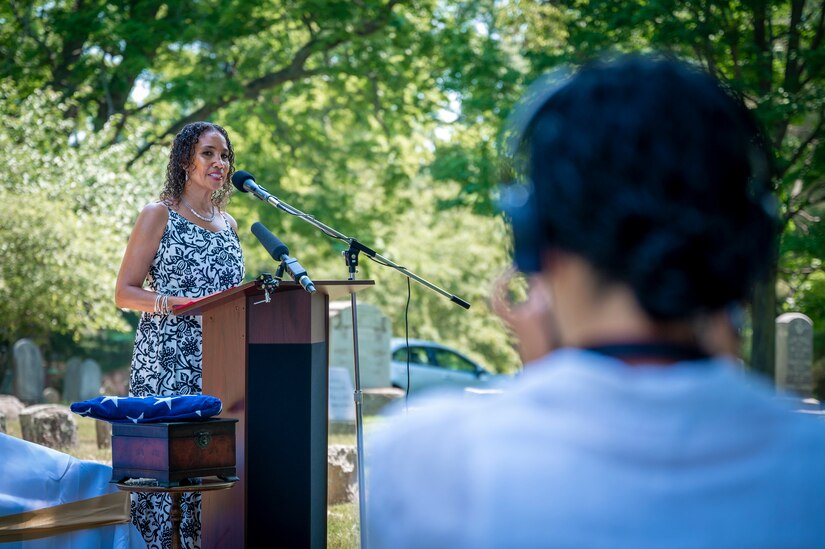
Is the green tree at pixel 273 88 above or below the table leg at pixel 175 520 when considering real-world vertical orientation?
above

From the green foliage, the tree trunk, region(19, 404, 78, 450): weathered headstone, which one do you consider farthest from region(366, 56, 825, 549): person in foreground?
the green foliage

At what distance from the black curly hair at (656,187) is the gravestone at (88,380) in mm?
20376

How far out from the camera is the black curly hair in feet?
3.37

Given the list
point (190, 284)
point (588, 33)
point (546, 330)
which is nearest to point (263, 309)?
point (190, 284)

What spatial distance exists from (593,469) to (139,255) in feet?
12.0

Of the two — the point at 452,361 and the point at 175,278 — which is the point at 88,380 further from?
the point at 175,278

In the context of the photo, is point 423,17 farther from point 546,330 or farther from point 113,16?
point 546,330

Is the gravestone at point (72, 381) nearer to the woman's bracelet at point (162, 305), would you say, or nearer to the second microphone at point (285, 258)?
the woman's bracelet at point (162, 305)

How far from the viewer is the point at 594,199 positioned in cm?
104

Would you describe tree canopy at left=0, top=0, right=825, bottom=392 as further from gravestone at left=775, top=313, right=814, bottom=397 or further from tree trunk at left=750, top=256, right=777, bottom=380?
gravestone at left=775, top=313, right=814, bottom=397

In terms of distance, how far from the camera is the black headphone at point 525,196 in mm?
A: 1099

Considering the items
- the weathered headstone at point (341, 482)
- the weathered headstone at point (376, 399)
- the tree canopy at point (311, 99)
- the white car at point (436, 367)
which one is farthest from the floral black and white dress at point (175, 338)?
the white car at point (436, 367)

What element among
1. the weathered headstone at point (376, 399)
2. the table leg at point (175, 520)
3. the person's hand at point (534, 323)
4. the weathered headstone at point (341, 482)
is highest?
the person's hand at point (534, 323)

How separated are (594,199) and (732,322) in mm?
221
